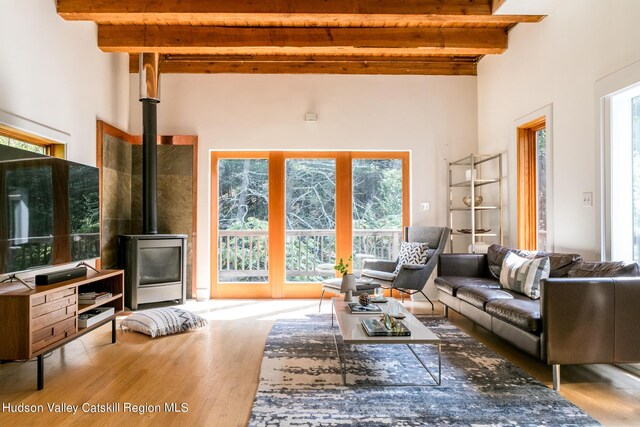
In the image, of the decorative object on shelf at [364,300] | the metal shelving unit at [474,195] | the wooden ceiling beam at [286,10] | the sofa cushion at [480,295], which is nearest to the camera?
the sofa cushion at [480,295]

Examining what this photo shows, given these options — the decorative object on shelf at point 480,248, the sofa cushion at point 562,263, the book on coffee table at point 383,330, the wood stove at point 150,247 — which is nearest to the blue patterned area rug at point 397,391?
the book on coffee table at point 383,330

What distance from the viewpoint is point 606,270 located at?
8.25 feet

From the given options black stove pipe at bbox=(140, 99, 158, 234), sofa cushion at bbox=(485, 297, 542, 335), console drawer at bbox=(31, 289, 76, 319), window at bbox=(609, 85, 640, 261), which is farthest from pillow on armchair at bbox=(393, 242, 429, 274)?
console drawer at bbox=(31, 289, 76, 319)

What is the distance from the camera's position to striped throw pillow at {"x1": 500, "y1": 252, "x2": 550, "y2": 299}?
2915 mm

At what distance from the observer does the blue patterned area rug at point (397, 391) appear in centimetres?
190

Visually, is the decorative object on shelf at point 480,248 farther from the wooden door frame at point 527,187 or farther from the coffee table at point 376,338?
the coffee table at point 376,338

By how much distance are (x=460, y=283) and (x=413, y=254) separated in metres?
0.87

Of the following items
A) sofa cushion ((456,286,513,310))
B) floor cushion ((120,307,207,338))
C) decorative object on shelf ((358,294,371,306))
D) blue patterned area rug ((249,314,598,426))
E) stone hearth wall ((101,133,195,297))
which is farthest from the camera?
stone hearth wall ((101,133,195,297))

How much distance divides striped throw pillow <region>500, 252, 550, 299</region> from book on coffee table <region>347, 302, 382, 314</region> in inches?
45.1

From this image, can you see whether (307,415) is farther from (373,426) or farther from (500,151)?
(500,151)

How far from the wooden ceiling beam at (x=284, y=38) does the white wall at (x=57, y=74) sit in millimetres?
394

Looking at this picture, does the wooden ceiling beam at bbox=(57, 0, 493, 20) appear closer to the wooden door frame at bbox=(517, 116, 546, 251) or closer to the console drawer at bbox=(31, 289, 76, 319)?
the wooden door frame at bbox=(517, 116, 546, 251)

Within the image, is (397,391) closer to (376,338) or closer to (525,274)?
(376,338)

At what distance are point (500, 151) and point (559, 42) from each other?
4.35ft
